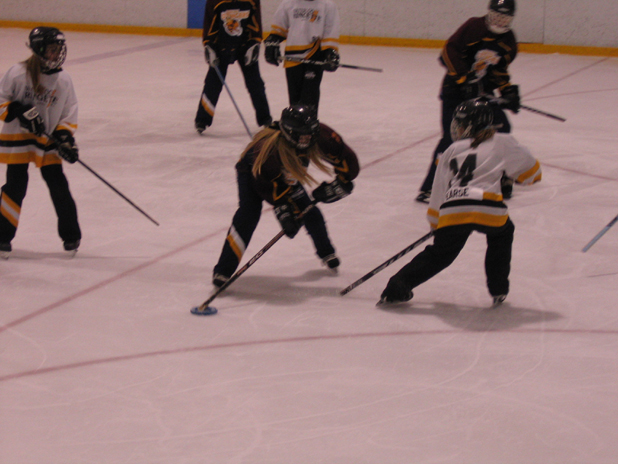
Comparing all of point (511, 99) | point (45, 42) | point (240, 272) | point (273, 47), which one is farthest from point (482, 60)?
point (45, 42)

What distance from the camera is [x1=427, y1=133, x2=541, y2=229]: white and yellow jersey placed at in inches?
110

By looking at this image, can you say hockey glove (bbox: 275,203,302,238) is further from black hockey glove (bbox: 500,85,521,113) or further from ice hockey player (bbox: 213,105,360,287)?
black hockey glove (bbox: 500,85,521,113)

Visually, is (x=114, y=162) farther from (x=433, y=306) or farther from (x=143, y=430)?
(x=143, y=430)

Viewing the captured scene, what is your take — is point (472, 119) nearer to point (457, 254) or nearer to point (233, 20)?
point (457, 254)

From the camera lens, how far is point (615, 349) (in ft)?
8.70

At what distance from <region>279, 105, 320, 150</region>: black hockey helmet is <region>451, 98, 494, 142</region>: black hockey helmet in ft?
1.69

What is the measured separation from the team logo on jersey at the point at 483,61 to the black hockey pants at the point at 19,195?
2.07 metres

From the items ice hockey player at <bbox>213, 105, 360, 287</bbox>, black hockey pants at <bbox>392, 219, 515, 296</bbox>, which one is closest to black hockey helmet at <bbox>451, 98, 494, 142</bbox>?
black hockey pants at <bbox>392, 219, 515, 296</bbox>

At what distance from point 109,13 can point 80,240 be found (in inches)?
317

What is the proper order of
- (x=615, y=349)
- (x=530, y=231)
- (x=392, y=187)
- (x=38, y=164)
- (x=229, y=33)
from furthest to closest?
(x=229, y=33)
(x=392, y=187)
(x=530, y=231)
(x=38, y=164)
(x=615, y=349)

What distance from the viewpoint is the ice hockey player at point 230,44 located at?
5512mm

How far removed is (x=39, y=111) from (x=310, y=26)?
7.19 feet

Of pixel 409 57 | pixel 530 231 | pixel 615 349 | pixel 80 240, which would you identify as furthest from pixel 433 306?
pixel 409 57

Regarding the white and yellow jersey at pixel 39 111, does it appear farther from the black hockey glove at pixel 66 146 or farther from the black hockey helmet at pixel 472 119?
the black hockey helmet at pixel 472 119
